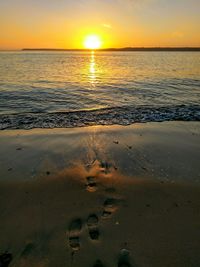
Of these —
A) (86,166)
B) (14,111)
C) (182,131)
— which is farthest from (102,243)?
(14,111)

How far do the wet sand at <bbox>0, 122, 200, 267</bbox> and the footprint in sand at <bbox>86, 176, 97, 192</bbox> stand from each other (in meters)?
0.02

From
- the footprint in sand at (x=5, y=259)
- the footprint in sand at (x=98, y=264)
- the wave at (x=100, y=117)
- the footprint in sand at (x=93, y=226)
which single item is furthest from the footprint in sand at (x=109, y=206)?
the wave at (x=100, y=117)

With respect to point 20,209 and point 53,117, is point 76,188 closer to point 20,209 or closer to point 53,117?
point 20,209

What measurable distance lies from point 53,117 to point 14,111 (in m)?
2.60

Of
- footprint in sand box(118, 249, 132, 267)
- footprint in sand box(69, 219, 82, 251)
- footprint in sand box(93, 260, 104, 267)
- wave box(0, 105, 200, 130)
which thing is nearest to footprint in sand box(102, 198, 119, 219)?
footprint in sand box(69, 219, 82, 251)

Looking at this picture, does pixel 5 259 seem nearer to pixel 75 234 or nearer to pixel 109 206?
pixel 75 234

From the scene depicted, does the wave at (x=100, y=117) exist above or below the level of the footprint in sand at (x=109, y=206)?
below

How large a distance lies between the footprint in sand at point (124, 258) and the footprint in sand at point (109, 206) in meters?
0.75

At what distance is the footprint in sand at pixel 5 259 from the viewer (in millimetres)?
3148

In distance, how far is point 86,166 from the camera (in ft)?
19.3

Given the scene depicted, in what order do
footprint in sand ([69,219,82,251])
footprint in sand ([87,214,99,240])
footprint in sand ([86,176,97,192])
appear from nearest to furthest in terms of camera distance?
footprint in sand ([69,219,82,251]), footprint in sand ([87,214,99,240]), footprint in sand ([86,176,97,192])

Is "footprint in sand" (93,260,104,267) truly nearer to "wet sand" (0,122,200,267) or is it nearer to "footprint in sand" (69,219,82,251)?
"wet sand" (0,122,200,267)

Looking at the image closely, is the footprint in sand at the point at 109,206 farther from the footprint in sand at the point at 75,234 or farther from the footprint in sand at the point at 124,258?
the footprint in sand at the point at 124,258

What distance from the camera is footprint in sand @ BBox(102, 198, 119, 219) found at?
4044 millimetres
